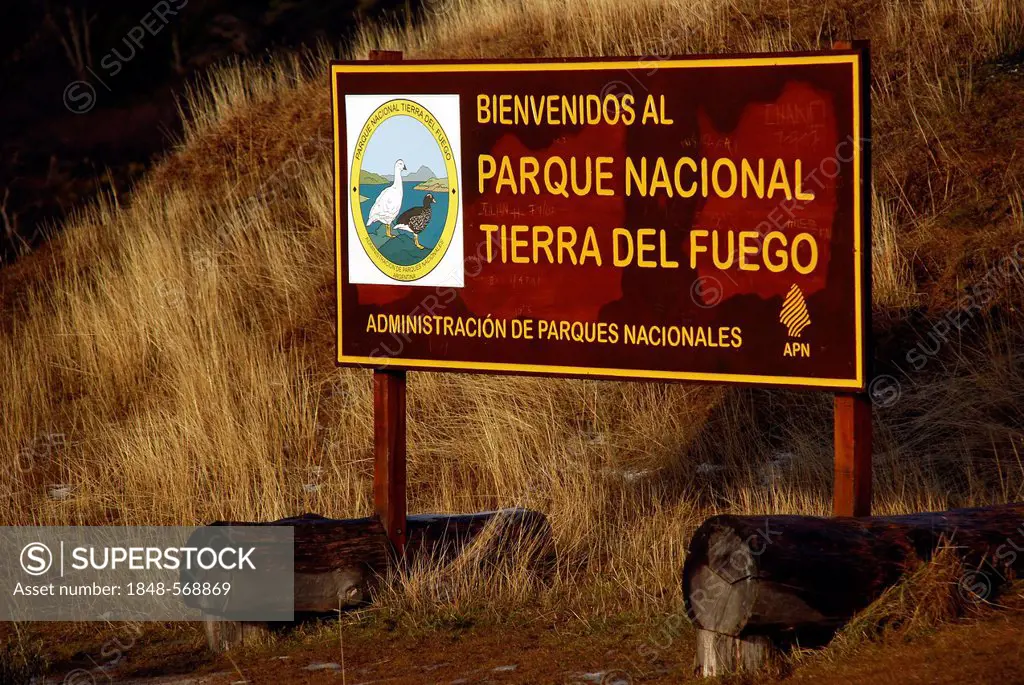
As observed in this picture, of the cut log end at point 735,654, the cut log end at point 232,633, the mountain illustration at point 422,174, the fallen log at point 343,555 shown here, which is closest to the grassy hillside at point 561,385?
the fallen log at point 343,555

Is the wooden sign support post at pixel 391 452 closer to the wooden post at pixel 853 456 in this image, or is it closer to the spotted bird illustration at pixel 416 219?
the spotted bird illustration at pixel 416 219

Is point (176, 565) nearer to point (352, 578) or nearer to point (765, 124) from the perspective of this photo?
point (352, 578)

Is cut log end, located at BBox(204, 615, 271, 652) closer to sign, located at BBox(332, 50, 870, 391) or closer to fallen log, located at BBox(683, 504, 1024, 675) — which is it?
sign, located at BBox(332, 50, 870, 391)

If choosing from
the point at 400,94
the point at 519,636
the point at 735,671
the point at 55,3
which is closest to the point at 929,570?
the point at 735,671

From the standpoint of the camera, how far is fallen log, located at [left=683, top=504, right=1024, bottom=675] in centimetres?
456

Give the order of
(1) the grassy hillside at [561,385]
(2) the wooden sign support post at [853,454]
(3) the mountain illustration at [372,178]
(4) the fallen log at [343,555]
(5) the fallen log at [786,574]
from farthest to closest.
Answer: (1) the grassy hillside at [561,385] → (3) the mountain illustration at [372,178] → (4) the fallen log at [343,555] → (2) the wooden sign support post at [853,454] → (5) the fallen log at [786,574]

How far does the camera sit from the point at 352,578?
19.9 feet

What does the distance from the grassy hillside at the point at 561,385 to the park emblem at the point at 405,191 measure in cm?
149

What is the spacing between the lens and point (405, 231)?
6.25 meters

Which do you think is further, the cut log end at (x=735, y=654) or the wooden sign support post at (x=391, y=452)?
the wooden sign support post at (x=391, y=452)

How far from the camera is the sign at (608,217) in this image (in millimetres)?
5297

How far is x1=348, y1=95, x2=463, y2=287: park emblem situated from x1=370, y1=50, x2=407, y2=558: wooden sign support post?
0.35 meters

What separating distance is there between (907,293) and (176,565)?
5167 mm

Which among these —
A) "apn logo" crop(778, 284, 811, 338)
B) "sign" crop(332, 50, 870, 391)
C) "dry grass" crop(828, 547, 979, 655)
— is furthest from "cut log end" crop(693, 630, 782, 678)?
"apn logo" crop(778, 284, 811, 338)
